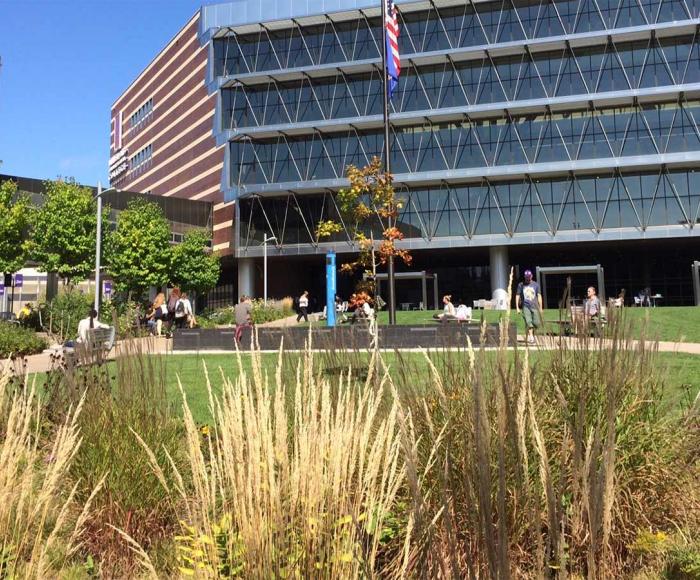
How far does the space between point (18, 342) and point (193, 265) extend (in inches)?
1076

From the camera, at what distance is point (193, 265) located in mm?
43500

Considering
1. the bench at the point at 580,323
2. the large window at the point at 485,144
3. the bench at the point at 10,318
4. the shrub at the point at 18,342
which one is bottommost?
the shrub at the point at 18,342

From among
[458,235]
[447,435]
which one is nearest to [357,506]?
[447,435]

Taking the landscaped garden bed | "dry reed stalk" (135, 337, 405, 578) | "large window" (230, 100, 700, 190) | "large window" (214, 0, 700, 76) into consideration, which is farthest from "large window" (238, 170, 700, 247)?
"dry reed stalk" (135, 337, 405, 578)

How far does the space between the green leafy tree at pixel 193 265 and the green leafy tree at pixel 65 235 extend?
8390 mm

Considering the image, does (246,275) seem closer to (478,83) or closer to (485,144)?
(485,144)

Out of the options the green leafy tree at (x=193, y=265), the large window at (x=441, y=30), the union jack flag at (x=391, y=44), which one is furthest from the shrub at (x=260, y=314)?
the union jack flag at (x=391, y=44)

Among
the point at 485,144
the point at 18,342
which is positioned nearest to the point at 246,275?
the point at 485,144

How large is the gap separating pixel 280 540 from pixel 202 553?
26cm

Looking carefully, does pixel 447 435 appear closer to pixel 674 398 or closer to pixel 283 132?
pixel 674 398

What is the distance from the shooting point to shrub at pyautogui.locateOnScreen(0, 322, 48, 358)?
52.5 ft

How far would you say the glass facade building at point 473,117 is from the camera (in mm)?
34969

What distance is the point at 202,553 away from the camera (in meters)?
1.82

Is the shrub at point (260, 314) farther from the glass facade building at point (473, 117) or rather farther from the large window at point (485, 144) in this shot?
the large window at point (485, 144)
